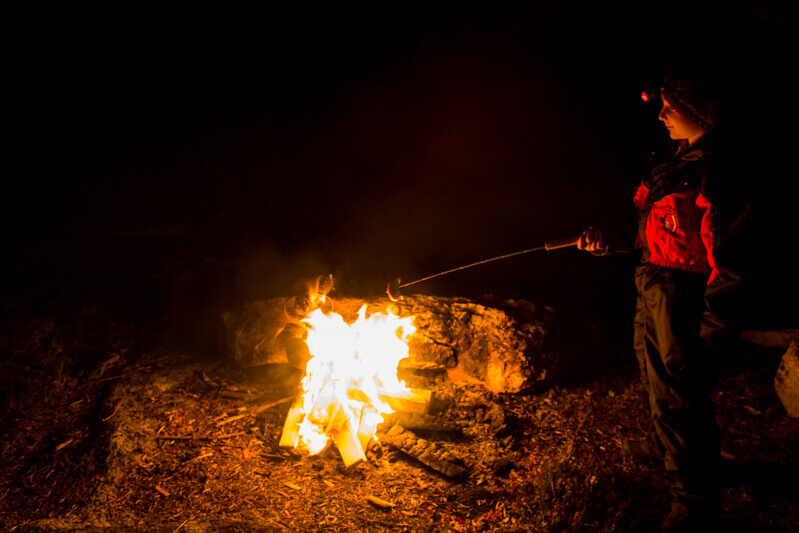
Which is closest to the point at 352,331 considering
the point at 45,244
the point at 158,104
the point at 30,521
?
the point at 30,521

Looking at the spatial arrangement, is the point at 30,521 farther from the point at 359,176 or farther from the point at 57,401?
the point at 359,176

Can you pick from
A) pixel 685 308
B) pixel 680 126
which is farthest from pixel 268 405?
pixel 680 126

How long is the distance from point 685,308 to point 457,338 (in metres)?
2.20

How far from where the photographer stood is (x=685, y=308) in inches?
109

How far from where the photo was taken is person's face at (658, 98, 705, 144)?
9.02 ft

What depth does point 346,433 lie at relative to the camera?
12.4ft

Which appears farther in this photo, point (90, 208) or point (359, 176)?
point (90, 208)

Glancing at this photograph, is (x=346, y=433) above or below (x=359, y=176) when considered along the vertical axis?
below

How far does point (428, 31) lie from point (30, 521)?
7.98 m

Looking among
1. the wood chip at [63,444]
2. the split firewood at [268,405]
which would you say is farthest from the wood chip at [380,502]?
the wood chip at [63,444]

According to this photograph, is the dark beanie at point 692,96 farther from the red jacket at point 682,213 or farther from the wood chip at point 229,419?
the wood chip at point 229,419

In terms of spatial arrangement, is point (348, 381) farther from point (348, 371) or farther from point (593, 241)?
point (593, 241)

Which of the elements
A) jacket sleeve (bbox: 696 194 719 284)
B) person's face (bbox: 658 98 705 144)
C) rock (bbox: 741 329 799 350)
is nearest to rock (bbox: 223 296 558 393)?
jacket sleeve (bbox: 696 194 719 284)

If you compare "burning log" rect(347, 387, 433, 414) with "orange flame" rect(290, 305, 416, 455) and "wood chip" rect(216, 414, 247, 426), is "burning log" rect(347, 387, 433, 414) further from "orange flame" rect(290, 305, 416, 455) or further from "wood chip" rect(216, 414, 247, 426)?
"wood chip" rect(216, 414, 247, 426)
